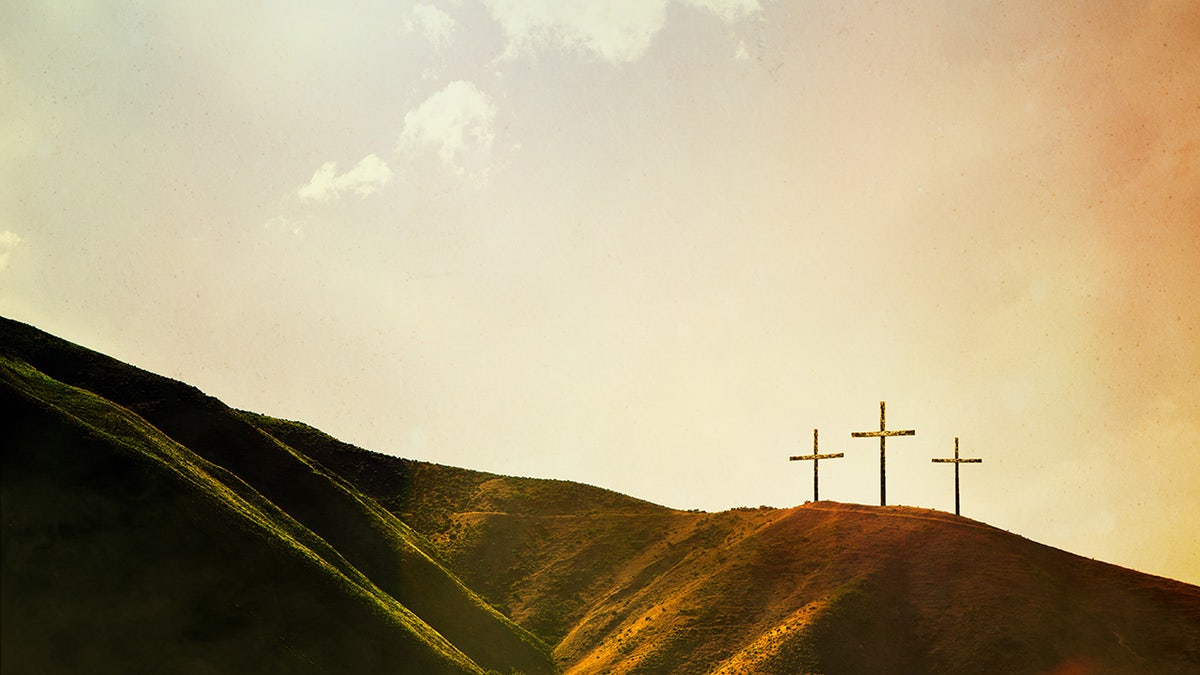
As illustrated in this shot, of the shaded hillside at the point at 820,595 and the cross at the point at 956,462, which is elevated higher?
the cross at the point at 956,462

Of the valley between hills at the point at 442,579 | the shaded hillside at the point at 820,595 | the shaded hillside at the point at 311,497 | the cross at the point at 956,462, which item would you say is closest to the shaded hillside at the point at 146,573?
the valley between hills at the point at 442,579

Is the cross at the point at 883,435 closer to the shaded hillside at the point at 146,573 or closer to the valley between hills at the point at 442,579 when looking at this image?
the valley between hills at the point at 442,579

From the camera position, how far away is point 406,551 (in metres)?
61.0

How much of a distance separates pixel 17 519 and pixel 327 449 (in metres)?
54.7

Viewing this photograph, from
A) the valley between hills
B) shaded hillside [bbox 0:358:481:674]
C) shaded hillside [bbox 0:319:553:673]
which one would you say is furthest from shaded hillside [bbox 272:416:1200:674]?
shaded hillside [bbox 0:358:481:674]

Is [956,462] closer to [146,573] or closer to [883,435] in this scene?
[883,435]

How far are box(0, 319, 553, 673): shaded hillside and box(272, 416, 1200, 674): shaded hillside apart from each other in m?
5.47

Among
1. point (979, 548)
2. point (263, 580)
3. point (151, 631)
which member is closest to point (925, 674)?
point (979, 548)

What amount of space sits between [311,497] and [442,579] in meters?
11.8

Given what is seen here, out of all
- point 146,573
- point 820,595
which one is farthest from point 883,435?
point 146,573

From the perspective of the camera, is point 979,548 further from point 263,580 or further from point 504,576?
point 263,580

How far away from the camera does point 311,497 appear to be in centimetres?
6156

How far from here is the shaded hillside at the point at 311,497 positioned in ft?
182

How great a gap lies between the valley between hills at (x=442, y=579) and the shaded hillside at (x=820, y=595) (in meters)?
0.17
